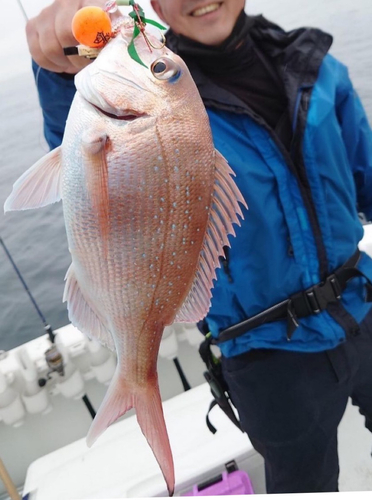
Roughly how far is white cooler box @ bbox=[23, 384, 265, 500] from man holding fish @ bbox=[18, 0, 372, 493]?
518 millimetres

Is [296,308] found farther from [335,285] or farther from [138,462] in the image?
[138,462]

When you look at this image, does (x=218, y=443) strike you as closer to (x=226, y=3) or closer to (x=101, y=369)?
(x=101, y=369)

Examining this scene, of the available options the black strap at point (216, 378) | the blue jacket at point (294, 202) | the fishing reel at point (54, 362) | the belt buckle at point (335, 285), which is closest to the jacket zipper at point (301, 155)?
the blue jacket at point (294, 202)

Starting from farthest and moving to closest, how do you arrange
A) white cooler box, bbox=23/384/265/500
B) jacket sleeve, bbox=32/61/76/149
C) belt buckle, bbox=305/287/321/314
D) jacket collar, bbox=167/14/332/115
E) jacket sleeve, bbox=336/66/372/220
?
1. white cooler box, bbox=23/384/265/500
2. jacket sleeve, bbox=336/66/372/220
3. belt buckle, bbox=305/287/321/314
4. jacket collar, bbox=167/14/332/115
5. jacket sleeve, bbox=32/61/76/149

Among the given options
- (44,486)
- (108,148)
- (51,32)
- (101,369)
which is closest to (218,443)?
(101,369)

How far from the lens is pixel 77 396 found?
2.47 m

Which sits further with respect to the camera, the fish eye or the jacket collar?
the jacket collar

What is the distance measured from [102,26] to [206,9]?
2.77ft

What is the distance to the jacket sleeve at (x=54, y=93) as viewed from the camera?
1.18 m

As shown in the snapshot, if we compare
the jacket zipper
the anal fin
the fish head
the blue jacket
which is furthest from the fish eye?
the jacket zipper

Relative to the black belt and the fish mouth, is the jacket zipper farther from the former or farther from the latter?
the fish mouth

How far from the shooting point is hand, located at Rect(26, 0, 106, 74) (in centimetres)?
93

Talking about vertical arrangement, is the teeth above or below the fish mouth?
above

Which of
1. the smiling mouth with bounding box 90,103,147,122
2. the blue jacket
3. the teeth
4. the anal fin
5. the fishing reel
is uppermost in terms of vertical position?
the teeth
